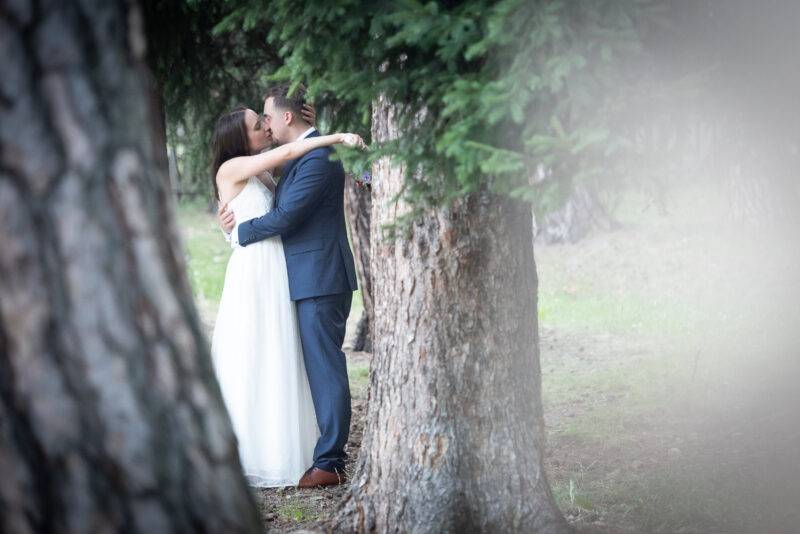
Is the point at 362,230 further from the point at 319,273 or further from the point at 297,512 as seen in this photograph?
the point at 297,512

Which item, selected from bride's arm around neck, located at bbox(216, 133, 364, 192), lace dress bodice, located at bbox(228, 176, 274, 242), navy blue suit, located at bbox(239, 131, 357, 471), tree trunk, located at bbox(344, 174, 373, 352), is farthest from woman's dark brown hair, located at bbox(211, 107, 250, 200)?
tree trunk, located at bbox(344, 174, 373, 352)

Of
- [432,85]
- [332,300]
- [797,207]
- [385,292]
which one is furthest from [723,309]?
[432,85]

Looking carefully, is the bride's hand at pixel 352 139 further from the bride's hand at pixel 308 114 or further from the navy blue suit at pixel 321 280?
the bride's hand at pixel 308 114

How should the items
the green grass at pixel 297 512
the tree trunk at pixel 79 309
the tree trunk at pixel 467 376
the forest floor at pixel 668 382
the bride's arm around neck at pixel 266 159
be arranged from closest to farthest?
the tree trunk at pixel 79 309 < the tree trunk at pixel 467 376 < the forest floor at pixel 668 382 < the green grass at pixel 297 512 < the bride's arm around neck at pixel 266 159

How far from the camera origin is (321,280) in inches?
201

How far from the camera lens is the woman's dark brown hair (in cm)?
536

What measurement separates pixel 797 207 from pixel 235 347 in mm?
5445

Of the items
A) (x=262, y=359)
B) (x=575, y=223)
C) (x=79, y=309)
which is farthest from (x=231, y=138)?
(x=575, y=223)

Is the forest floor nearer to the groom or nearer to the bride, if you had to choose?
the bride

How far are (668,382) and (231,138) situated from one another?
12.8ft

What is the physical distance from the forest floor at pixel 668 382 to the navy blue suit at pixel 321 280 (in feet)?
1.44

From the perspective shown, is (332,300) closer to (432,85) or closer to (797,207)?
(432,85)

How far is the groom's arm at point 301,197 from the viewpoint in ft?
16.4

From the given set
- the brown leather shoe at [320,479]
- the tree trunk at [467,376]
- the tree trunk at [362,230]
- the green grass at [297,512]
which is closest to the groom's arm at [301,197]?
the tree trunk at [467,376]
